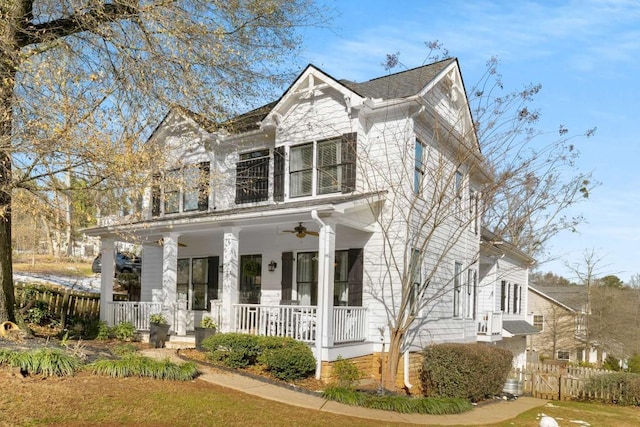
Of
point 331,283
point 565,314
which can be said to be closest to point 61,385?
point 331,283

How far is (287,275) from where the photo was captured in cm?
1475

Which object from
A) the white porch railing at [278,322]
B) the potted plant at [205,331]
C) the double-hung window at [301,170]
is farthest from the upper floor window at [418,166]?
the potted plant at [205,331]

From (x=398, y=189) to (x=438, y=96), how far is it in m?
3.53

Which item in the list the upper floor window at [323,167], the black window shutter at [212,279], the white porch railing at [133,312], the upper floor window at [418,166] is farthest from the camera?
the black window shutter at [212,279]

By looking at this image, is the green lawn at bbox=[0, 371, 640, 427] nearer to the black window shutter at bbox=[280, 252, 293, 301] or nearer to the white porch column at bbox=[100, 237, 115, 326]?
the black window shutter at bbox=[280, 252, 293, 301]

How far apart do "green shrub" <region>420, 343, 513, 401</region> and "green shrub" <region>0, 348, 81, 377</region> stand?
7689 millimetres

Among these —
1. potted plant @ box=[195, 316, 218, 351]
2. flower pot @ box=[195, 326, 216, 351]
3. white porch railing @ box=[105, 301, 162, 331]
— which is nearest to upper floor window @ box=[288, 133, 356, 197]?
potted plant @ box=[195, 316, 218, 351]

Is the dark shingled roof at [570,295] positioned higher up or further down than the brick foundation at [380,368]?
further down

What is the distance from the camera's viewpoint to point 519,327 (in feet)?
78.3

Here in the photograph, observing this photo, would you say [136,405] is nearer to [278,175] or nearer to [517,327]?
[278,175]

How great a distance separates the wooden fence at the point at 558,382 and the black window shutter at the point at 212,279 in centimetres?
1187

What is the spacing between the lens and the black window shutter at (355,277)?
1305 cm

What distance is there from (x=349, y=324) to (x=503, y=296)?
1341 cm

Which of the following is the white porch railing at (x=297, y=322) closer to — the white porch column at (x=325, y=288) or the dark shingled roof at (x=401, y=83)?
the white porch column at (x=325, y=288)
